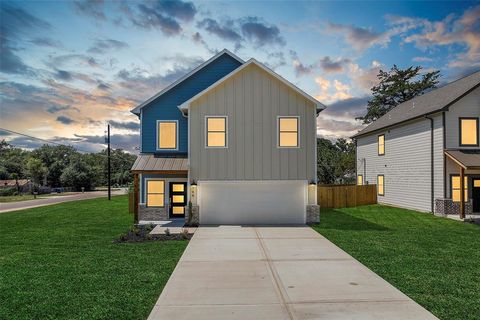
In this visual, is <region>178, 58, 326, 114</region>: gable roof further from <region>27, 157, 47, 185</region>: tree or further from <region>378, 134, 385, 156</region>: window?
<region>27, 157, 47, 185</region>: tree

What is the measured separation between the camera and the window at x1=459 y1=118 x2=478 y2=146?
17.6 metres

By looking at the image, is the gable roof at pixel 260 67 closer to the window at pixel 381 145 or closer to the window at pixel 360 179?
the window at pixel 381 145

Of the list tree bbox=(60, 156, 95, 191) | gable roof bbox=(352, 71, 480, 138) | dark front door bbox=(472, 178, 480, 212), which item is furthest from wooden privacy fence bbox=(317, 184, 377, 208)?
tree bbox=(60, 156, 95, 191)

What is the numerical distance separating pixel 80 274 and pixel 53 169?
216 ft

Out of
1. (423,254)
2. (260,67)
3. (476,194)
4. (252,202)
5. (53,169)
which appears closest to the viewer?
(423,254)

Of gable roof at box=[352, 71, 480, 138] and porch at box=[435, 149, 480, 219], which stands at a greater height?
gable roof at box=[352, 71, 480, 138]

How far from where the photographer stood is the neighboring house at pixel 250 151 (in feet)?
47.6

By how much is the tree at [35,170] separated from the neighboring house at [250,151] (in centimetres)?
5758

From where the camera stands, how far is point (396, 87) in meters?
44.4

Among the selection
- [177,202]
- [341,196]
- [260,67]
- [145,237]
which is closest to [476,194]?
[341,196]

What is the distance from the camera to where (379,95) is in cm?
4606

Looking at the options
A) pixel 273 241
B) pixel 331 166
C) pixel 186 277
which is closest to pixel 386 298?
pixel 186 277

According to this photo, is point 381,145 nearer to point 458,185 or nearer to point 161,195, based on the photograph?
point 458,185

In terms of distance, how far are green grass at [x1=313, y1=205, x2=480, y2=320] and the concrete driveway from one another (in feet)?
1.49
